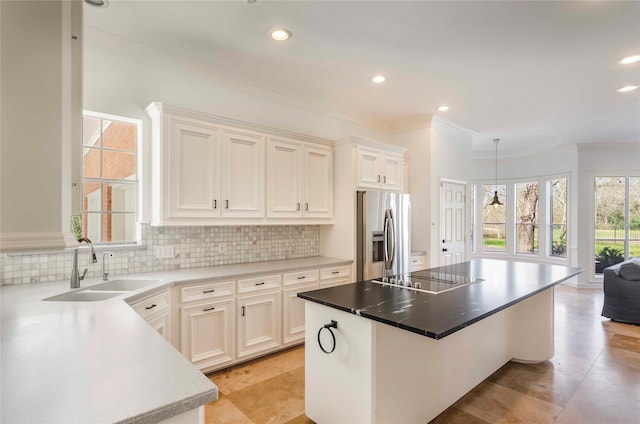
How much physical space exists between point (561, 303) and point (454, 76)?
431 cm

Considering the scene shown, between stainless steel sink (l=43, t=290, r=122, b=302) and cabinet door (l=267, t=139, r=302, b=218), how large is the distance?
158 cm

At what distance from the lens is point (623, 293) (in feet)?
14.2

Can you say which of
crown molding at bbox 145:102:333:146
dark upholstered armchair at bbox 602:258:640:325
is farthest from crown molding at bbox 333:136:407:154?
dark upholstered armchair at bbox 602:258:640:325

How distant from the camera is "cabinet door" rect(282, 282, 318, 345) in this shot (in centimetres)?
331

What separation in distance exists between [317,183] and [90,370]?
121 inches

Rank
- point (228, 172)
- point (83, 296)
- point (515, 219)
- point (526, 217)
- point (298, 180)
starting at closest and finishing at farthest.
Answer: point (83, 296)
point (228, 172)
point (298, 180)
point (526, 217)
point (515, 219)

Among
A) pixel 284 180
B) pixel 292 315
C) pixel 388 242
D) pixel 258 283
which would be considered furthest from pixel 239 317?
pixel 388 242

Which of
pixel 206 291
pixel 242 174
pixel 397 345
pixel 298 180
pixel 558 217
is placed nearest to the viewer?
pixel 397 345

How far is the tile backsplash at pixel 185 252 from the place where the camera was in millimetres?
2447

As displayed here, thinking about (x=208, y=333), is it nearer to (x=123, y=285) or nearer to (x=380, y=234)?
(x=123, y=285)

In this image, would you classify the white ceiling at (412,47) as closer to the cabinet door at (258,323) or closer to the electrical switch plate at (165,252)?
the electrical switch plate at (165,252)

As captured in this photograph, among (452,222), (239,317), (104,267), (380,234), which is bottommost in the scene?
(239,317)

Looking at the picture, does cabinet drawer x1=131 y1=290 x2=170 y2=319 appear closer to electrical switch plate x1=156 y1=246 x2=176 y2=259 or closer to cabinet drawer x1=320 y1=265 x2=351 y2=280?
electrical switch plate x1=156 y1=246 x2=176 y2=259

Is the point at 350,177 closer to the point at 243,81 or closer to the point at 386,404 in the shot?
the point at 243,81
